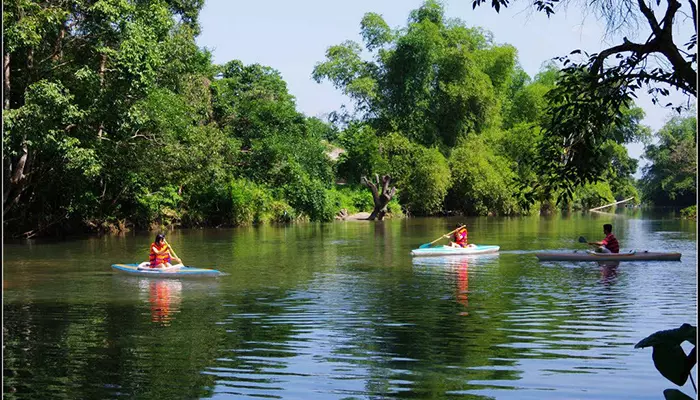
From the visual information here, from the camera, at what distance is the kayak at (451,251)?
20.4 meters

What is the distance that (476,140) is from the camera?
160ft

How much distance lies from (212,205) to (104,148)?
34.9ft

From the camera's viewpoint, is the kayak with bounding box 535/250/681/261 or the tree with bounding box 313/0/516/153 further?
the tree with bounding box 313/0/516/153

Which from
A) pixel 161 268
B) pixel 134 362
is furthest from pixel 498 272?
pixel 134 362

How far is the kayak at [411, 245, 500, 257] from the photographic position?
2040 centimetres

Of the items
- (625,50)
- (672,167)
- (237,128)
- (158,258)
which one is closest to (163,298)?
(158,258)

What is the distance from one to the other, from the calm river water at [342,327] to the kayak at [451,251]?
0.35 metres

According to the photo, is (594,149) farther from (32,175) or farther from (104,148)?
(32,175)

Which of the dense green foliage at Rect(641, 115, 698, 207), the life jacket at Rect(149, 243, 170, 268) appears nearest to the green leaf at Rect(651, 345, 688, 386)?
the life jacket at Rect(149, 243, 170, 268)

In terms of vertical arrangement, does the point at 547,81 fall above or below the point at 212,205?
above

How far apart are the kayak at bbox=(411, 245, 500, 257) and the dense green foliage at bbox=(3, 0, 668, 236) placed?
3.58m

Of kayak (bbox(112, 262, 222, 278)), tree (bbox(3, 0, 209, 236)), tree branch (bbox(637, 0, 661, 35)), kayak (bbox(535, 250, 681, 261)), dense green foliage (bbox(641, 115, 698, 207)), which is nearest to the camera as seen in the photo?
tree branch (bbox(637, 0, 661, 35))

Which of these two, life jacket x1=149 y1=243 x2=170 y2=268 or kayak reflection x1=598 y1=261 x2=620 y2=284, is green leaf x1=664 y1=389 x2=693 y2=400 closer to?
kayak reflection x1=598 y1=261 x2=620 y2=284

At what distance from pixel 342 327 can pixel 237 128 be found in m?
29.2
